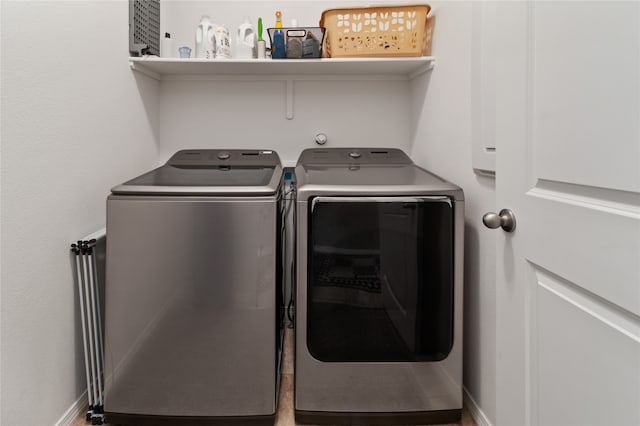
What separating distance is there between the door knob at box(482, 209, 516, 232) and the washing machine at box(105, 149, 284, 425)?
2.43ft

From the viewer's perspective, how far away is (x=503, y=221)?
0.92 meters

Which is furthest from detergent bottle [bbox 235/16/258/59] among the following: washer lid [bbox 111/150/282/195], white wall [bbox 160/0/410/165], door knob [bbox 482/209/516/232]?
door knob [bbox 482/209/516/232]

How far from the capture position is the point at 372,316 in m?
1.42

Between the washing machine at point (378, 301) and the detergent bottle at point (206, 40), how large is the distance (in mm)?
1035

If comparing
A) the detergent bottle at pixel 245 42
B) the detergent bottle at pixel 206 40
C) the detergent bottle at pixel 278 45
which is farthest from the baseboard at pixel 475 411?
the detergent bottle at pixel 206 40

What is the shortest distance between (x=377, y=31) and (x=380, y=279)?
49.9 inches

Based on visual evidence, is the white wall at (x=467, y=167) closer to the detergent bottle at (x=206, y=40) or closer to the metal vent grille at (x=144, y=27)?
the detergent bottle at (x=206, y=40)

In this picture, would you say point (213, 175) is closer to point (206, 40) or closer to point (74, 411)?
point (206, 40)

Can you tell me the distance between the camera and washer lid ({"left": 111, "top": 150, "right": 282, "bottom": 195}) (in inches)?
54.1

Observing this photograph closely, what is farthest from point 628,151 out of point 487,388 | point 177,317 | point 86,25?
point 86,25

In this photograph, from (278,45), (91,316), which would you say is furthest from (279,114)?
(91,316)

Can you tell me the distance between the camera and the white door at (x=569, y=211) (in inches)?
23.3

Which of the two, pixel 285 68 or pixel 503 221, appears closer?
pixel 503 221

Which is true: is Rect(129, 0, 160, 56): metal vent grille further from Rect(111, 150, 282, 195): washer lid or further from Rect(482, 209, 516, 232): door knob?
Rect(482, 209, 516, 232): door knob
